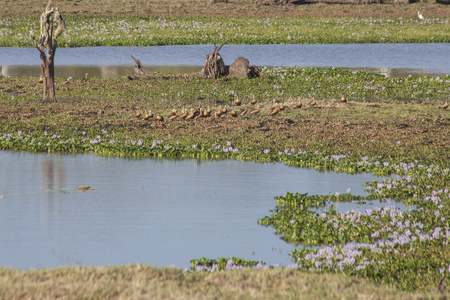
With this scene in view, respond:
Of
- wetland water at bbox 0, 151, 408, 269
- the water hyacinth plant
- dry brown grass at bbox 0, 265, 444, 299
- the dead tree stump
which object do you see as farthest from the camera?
the water hyacinth plant

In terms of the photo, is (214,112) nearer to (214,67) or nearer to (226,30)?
(214,67)

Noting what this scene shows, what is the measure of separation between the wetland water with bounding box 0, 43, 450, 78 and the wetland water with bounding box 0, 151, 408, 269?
17.1 metres

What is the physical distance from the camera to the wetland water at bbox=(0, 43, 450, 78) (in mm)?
32750

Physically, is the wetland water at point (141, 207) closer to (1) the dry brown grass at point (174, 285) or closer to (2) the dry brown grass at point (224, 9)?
(1) the dry brown grass at point (174, 285)

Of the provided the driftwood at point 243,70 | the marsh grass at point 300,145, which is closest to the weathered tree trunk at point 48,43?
the marsh grass at point 300,145

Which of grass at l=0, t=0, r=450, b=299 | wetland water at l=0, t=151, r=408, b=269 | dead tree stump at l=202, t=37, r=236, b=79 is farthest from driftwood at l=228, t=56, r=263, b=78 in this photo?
wetland water at l=0, t=151, r=408, b=269

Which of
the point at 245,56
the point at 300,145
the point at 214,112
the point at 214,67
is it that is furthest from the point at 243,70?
the point at 300,145

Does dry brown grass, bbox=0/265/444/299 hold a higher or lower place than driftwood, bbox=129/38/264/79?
lower

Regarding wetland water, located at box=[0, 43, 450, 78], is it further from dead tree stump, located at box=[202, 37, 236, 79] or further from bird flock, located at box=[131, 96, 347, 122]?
bird flock, located at box=[131, 96, 347, 122]

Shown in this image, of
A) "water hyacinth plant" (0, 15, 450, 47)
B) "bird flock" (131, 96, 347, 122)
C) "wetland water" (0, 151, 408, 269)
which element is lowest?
"wetland water" (0, 151, 408, 269)

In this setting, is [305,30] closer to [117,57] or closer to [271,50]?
[271,50]

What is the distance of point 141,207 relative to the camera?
10680 millimetres

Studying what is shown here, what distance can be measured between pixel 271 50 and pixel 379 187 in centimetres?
3052

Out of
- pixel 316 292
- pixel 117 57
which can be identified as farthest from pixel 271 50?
pixel 316 292
